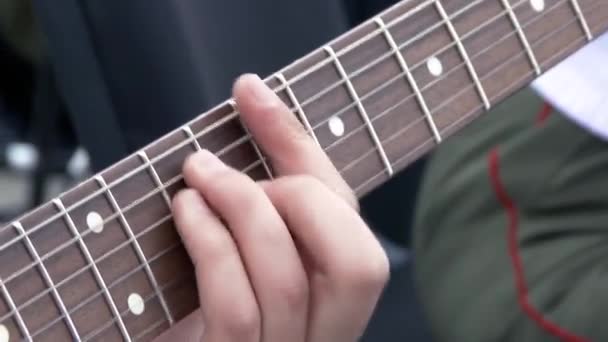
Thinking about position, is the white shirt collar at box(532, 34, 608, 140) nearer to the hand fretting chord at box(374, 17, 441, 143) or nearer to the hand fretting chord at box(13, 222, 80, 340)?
the hand fretting chord at box(374, 17, 441, 143)

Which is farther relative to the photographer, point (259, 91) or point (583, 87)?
point (583, 87)

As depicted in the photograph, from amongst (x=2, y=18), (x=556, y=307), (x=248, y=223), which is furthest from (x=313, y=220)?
(x=2, y=18)

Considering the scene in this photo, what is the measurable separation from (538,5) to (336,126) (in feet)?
0.56

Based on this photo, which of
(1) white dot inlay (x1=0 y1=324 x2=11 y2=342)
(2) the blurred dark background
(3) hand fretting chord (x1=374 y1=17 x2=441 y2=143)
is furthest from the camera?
(2) the blurred dark background

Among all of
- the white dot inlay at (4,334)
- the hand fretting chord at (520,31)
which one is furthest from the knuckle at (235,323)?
the hand fretting chord at (520,31)

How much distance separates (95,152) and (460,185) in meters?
0.29

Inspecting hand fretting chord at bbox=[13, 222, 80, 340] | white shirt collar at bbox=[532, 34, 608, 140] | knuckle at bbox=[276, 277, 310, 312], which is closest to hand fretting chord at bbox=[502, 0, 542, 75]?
white shirt collar at bbox=[532, 34, 608, 140]

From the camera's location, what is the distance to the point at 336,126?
0.54 meters

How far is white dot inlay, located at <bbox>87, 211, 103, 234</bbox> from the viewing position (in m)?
0.48

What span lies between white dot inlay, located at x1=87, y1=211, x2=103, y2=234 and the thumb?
0.31 feet

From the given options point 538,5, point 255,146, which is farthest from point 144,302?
point 538,5

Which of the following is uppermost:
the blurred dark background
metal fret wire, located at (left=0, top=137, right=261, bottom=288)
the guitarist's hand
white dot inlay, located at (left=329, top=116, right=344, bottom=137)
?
the blurred dark background

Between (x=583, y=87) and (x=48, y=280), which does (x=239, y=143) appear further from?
(x=583, y=87)

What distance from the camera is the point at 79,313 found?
1.56 ft
